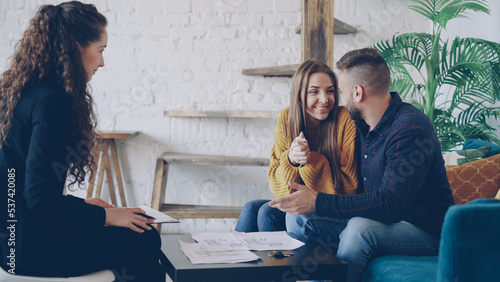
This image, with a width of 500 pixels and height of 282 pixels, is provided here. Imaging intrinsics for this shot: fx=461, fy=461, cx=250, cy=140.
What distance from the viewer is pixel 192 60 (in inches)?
137

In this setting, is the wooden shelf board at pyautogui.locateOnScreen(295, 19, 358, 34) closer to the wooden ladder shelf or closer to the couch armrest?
the wooden ladder shelf

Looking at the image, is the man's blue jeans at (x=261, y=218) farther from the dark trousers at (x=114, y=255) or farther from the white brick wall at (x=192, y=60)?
the white brick wall at (x=192, y=60)

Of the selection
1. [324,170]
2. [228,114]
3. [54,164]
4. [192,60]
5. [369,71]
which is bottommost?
[324,170]

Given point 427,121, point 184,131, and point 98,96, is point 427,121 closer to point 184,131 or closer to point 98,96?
point 184,131

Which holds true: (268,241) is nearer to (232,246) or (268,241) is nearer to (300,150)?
(232,246)

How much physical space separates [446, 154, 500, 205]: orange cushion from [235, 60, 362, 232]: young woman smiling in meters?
0.39

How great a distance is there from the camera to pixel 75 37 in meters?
1.37

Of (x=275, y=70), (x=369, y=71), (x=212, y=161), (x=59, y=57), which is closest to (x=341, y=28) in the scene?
(x=275, y=70)

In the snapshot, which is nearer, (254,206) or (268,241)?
(268,241)

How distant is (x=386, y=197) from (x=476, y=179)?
0.54m

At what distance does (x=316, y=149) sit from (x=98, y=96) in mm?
2069

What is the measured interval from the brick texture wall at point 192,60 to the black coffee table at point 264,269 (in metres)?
2.17

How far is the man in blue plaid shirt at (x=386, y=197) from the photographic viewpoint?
148 centimetres

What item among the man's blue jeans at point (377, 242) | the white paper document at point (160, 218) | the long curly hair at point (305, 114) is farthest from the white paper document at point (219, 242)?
the long curly hair at point (305, 114)
